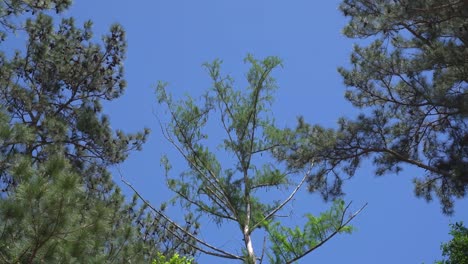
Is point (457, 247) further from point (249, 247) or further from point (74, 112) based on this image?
point (74, 112)

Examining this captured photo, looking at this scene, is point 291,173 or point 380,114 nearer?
point 291,173

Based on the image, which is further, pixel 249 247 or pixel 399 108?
pixel 399 108

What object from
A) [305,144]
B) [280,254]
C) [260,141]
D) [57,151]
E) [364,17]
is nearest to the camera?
[280,254]

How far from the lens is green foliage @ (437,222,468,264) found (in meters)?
8.19

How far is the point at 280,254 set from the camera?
6.02 meters

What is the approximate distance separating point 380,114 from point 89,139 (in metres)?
5.36

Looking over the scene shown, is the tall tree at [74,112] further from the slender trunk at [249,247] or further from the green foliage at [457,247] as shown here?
the green foliage at [457,247]

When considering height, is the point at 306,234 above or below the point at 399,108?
below

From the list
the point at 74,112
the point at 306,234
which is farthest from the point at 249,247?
the point at 74,112

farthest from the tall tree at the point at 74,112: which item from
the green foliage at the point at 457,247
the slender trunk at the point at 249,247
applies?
the green foliage at the point at 457,247

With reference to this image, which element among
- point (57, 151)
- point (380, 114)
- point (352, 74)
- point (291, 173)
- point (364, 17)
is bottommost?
point (291, 173)

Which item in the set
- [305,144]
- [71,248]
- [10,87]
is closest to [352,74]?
[305,144]

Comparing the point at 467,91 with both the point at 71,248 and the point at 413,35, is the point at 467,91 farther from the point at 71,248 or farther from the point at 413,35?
the point at 71,248

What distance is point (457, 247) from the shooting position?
830 cm
